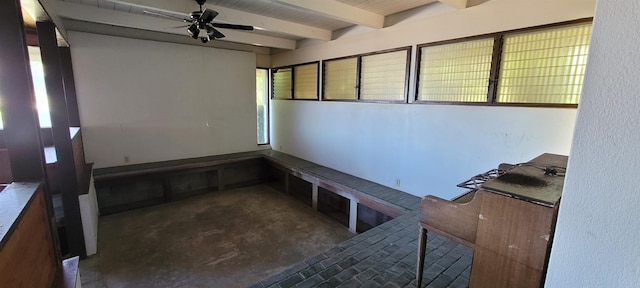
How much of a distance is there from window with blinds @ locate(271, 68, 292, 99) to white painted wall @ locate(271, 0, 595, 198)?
0.63 m

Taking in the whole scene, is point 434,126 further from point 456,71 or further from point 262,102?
point 262,102

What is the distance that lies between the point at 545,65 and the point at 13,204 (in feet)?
13.3

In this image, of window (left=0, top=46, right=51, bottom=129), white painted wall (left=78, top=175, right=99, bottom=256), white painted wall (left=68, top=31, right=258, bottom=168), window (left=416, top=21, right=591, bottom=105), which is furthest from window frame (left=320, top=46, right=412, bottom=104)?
window (left=0, top=46, right=51, bottom=129)

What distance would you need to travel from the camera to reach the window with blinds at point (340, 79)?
473 cm

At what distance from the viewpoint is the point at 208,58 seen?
19.0ft

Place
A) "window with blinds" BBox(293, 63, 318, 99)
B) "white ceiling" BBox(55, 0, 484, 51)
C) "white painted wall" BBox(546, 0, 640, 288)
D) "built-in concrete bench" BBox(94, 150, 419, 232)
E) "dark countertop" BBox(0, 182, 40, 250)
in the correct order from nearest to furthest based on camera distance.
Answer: "white painted wall" BBox(546, 0, 640, 288) < "dark countertop" BBox(0, 182, 40, 250) < "white ceiling" BBox(55, 0, 484, 51) < "built-in concrete bench" BBox(94, 150, 419, 232) < "window with blinds" BBox(293, 63, 318, 99)

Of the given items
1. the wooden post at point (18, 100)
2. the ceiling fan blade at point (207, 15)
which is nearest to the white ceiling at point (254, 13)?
the ceiling fan blade at point (207, 15)

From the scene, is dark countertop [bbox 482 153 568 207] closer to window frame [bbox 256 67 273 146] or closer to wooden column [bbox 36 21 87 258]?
wooden column [bbox 36 21 87 258]

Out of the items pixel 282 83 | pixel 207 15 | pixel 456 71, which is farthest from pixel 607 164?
pixel 282 83

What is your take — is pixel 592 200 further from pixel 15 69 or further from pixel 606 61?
pixel 15 69

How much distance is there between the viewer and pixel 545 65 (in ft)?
8.70

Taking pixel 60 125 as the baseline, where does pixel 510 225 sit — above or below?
below

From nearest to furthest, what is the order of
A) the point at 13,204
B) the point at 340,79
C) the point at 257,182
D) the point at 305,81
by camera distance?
1. the point at 13,204
2. the point at 340,79
3. the point at 305,81
4. the point at 257,182

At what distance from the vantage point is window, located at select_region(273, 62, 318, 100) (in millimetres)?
5630
